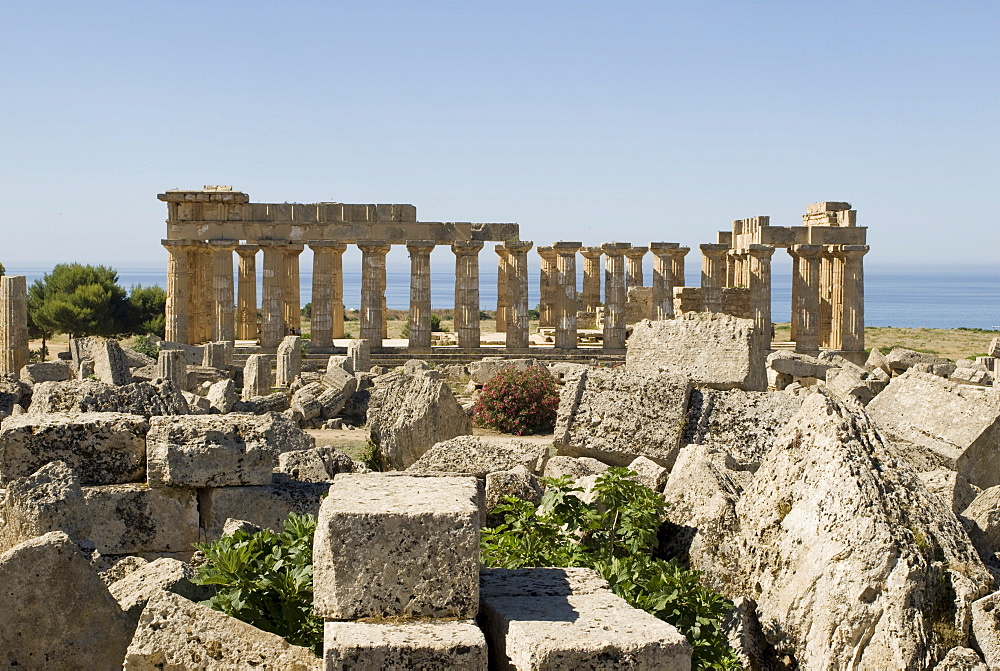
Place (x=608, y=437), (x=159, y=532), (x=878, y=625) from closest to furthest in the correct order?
(x=878, y=625)
(x=159, y=532)
(x=608, y=437)

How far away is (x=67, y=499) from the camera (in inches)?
268

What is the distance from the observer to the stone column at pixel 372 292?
3753cm

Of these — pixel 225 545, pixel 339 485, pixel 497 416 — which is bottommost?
pixel 497 416

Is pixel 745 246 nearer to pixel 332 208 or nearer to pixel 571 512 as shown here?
pixel 332 208

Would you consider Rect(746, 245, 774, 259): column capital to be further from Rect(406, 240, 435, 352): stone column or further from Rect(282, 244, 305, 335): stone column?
Rect(282, 244, 305, 335): stone column

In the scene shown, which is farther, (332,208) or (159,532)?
(332,208)

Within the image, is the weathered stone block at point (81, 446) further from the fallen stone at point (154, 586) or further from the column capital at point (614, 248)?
the column capital at point (614, 248)

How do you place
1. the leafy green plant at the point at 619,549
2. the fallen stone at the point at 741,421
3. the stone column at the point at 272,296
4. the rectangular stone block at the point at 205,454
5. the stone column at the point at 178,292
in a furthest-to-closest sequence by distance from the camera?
the stone column at the point at 178,292 < the stone column at the point at 272,296 < the fallen stone at the point at 741,421 < the rectangular stone block at the point at 205,454 < the leafy green plant at the point at 619,549

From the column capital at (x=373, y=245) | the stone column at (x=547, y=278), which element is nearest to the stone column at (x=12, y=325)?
the column capital at (x=373, y=245)

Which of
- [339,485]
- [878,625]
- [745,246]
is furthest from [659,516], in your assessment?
[745,246]

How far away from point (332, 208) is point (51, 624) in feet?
109

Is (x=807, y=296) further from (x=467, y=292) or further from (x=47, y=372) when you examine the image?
(x=47, y=372)

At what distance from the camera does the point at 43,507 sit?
670 cm

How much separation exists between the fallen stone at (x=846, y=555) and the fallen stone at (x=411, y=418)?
729cm
